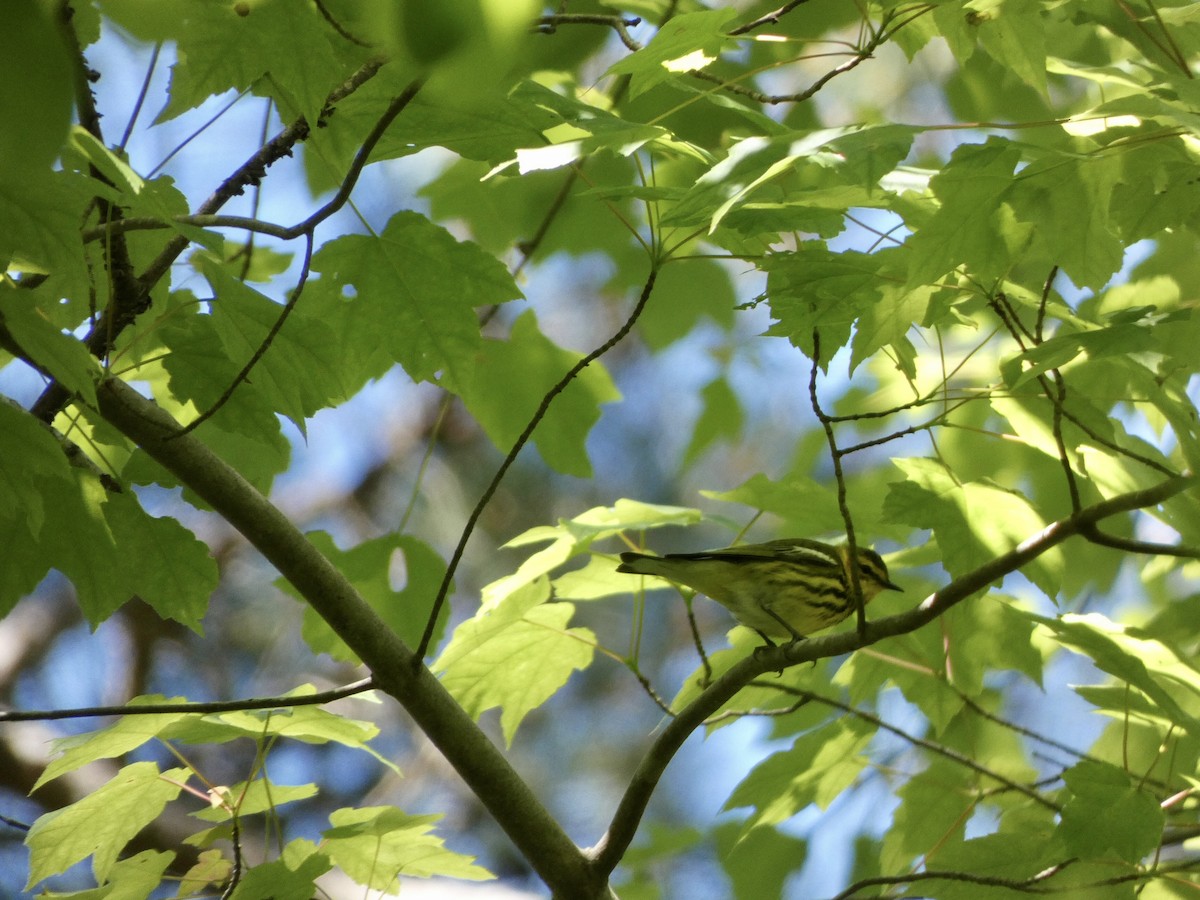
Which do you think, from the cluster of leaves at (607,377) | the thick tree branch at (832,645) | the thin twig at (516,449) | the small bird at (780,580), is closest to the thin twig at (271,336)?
the cluster of leaves at (607,377)

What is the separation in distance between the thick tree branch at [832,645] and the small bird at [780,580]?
0.37m

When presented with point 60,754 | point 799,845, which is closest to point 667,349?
point 799,845

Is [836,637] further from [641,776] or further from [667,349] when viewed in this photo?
[667,349]

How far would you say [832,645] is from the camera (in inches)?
43.8

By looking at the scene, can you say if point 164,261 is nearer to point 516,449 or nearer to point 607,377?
point 516,449

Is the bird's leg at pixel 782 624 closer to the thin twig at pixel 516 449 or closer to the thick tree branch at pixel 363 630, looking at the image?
the thick tree branch at pixel 363 630

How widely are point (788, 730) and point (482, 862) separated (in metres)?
1.61

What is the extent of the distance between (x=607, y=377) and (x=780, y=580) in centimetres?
46

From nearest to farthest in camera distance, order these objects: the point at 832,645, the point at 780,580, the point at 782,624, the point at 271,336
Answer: the point at 271,336 < the point at 832,645 < the point at 782,624 < the point at 780,580

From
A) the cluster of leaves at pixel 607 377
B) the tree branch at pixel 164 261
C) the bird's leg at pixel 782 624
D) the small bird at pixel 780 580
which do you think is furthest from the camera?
the small bird at pixel 780 580

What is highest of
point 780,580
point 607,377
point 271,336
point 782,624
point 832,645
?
point 607,377

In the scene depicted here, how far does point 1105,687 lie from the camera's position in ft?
4.37

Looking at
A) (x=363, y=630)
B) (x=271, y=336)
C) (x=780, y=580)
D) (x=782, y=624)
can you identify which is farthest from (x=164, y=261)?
(x=780, y=580)

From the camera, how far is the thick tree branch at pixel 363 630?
3.48ft
